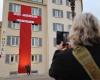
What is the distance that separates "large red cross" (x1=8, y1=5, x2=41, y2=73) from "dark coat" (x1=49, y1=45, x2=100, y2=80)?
43103 mm

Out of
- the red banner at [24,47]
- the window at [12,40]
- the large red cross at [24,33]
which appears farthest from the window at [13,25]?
the window at [12,40]

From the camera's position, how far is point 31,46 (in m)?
47.9

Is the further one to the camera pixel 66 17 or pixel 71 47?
pixel 66 17

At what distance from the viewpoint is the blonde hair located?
2.92 m

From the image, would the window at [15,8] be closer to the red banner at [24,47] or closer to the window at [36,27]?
the red banner at [24,47]

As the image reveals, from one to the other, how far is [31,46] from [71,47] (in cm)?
4499

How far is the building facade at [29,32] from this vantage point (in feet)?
Answer: 149

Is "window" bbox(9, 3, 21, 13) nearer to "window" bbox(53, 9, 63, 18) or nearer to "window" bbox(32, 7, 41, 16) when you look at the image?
"window" bbox(32, 7, 41, 16)

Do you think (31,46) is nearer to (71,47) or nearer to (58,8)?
(58,8)

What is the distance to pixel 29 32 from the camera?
157 feet

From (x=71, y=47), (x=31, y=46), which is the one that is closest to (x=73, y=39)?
(x=71, y=47)

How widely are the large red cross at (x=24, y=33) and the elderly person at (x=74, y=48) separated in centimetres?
4311

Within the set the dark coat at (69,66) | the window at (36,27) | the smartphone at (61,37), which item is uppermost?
the window at (36,27)

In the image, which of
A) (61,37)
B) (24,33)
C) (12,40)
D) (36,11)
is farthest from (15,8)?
(61,37)
